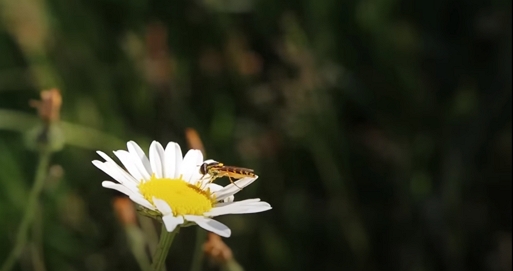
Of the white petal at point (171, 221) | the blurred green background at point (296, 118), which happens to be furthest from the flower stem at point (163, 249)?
the blurred green background at point (296, 118)

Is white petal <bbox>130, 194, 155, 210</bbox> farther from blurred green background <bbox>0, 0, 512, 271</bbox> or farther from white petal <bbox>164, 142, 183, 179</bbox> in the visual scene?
blurred green background <bbox>0, 0, 512, 271</bbox>

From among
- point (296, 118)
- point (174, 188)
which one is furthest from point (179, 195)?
point (296, 118)

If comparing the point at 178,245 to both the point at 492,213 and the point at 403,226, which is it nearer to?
the point at 403,226

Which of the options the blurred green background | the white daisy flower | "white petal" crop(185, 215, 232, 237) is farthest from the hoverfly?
the blurred green background

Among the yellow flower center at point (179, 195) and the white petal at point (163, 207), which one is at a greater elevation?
the yellow flower center at point (179, 195)

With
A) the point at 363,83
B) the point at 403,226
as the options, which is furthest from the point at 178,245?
the point at 363,83

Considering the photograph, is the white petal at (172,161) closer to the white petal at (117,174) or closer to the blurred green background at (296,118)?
the white petal at (117,174)
